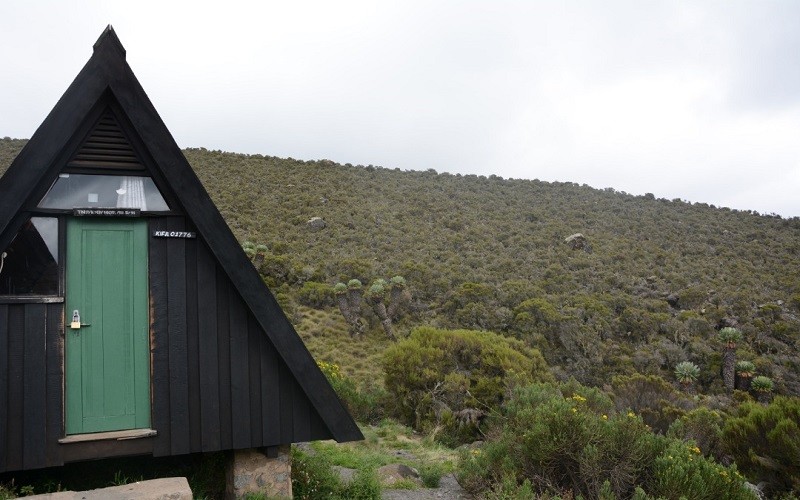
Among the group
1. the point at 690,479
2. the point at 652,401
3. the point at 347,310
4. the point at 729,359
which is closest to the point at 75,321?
the point at 690,479

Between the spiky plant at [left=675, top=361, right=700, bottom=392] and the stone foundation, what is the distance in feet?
56.1

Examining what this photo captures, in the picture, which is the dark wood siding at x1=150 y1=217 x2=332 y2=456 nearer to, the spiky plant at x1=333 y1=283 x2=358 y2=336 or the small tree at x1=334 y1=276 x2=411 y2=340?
the small tree at x1=334 y1=276 x2=411 y2=340

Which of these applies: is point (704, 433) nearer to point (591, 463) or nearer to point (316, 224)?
point (591, 463)

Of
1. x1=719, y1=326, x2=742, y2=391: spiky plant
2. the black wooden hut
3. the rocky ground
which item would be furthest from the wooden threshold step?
x1=719, y1=326, x2=742, y2=391: spiky plant

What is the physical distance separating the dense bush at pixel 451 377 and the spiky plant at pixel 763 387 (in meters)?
7.99

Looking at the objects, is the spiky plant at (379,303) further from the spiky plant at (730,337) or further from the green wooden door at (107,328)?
the green wooden door at (107,328)

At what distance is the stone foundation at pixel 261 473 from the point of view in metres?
6.08

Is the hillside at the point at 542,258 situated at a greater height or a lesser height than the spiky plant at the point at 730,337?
greater

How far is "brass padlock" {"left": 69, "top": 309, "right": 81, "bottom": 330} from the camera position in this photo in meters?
5.44

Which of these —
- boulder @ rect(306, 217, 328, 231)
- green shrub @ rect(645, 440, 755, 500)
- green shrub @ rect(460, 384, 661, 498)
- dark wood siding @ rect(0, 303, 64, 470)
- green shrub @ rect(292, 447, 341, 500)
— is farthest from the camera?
boulder @ rect(306, 217, 328, 231)

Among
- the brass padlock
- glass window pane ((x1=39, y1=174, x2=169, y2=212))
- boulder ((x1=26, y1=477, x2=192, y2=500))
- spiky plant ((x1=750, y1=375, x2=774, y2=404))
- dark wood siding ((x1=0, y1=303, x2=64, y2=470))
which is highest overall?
glass window pane ((x1=39, y1=174, x2=169, y2=212))

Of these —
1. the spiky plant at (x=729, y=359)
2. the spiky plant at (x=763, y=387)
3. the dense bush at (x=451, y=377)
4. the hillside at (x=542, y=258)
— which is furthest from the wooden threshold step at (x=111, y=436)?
the spiky plant at (x=729, y=359)

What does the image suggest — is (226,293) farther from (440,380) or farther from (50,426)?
(440,380)

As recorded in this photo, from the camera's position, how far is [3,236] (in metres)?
5.25
